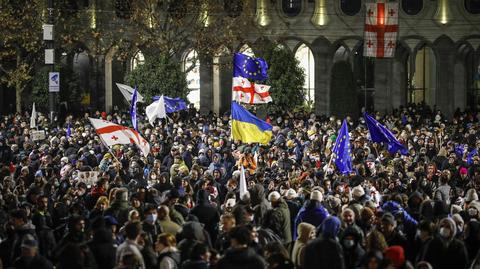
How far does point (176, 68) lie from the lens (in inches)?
1715

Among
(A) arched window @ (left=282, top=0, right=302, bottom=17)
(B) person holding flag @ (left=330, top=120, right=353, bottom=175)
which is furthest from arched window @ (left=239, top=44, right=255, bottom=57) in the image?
(B) person holding flag @ (left=330, top=120, right=353, bottom=175)

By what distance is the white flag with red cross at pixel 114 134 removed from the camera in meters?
23.1

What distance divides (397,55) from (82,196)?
1336 inches

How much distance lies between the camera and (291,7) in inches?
1937

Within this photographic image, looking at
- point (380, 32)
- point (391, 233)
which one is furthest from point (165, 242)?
point (380, 32)

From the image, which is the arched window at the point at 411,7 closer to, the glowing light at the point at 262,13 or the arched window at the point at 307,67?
the arched window at the point at 307,67

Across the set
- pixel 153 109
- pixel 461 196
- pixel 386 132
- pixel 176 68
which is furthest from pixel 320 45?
pixel 461 196

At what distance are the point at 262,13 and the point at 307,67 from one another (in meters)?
3.46

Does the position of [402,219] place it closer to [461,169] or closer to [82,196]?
[82,196]

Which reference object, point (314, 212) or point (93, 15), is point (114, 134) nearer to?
point (314, 212)

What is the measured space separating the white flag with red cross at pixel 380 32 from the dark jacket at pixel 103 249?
32.8 m

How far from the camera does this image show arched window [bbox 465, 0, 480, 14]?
1869 inches

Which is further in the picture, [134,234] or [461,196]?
[461,196]

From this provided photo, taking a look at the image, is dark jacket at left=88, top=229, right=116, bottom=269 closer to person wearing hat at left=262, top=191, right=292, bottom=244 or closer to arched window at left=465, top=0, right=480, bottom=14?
person wearing hat at left=262, top=191, right=292, bottom=244
